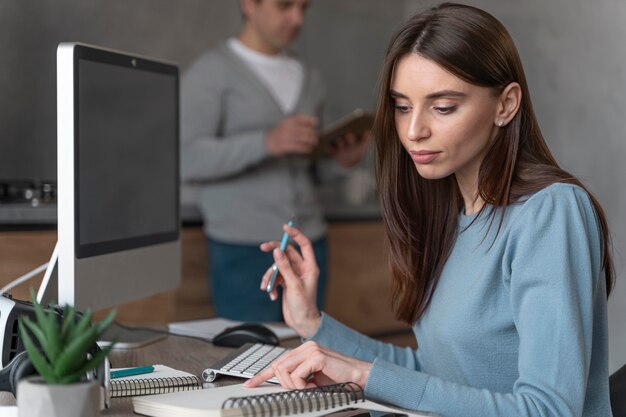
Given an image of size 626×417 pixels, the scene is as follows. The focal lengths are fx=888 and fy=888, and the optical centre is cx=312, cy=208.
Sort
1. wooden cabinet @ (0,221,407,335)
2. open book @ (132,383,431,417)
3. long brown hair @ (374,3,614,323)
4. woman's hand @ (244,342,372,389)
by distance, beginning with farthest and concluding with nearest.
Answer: wooden cabinet @ (0,221,407,335) → long brown hair @ (374,3,614,323) → woman's hand @ (244,342,372,389) → open book @ (132,383,431,417)

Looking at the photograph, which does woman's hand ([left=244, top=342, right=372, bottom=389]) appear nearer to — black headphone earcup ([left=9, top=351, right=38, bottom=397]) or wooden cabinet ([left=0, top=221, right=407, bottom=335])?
black headphone earcup ([left=9, top=351, right=38, bottom=397])

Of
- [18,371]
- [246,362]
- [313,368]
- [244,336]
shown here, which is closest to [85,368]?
[18,371]

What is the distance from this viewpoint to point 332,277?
3791mm

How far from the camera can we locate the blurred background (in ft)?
11.2

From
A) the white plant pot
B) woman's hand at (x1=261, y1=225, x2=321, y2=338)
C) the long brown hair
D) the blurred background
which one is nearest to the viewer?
the white plant pot

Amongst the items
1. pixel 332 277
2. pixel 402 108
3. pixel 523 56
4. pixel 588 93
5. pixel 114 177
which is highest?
pixel 523 56

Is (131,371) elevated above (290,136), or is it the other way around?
(290,136)

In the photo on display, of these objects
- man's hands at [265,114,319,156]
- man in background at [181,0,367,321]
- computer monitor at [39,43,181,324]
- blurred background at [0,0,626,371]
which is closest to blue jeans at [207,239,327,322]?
man in background at [181,0,367,321]

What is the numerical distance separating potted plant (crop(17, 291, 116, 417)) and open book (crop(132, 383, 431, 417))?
16 centimetres

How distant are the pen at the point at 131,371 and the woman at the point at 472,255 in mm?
227

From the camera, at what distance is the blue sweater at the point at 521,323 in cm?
113

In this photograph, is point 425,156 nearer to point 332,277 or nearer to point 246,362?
point 246,362

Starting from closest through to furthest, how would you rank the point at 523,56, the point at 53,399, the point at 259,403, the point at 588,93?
the point at 53,399 → the point at 259,403 → the point at 588,93 → the point at 523,56

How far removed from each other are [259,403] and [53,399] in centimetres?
26
